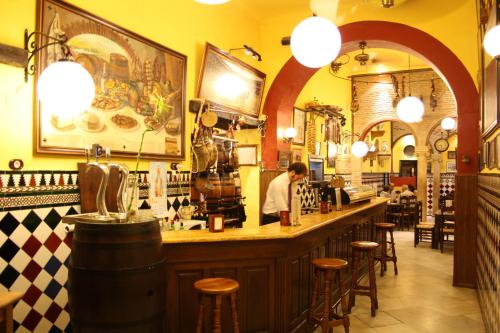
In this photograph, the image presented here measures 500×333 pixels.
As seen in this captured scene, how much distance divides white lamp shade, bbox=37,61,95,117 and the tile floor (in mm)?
3169

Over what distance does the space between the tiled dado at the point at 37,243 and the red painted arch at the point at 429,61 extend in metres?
3.97

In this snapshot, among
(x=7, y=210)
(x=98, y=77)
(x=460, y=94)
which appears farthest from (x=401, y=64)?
(x=7, y=210)

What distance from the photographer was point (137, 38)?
4270mm

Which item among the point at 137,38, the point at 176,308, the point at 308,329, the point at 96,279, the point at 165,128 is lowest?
the point at 308,329

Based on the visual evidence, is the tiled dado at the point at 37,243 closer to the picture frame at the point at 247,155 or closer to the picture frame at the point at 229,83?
the picture frame at the point at 229,83

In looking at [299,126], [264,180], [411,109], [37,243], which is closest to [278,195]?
[264,180]

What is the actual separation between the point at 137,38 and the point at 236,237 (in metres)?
2.34

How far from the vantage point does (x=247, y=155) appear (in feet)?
22.1

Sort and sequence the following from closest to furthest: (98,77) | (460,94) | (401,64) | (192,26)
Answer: (98,77), (192,26), (460,94), (401,64)

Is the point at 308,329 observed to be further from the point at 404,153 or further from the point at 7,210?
the point at 404,153

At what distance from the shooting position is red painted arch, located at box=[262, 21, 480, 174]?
19.2 feet

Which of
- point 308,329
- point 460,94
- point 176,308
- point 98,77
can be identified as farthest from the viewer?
point 460,94

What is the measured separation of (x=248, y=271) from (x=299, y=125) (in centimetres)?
543

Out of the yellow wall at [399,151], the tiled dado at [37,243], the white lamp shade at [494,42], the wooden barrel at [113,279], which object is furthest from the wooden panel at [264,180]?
the yellow wall at [399,151]
